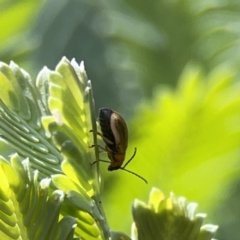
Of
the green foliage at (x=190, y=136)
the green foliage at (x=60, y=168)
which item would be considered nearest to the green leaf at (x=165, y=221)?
the green foliage at (x=60, y=168)

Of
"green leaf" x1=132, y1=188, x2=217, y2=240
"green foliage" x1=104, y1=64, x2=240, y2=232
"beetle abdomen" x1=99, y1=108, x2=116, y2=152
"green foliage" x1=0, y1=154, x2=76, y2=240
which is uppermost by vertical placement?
"green foliage" x1=104, y1=64, x2=240, y2=232

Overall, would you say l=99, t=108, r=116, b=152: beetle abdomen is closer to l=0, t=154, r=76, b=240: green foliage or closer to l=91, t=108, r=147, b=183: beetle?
l=91, t=108, r=147, b=183: beetle

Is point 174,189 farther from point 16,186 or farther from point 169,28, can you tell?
point 169,28

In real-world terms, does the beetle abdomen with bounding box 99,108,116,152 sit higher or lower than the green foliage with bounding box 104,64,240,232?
lower

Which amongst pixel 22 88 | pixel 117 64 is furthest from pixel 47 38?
pixel 22 88

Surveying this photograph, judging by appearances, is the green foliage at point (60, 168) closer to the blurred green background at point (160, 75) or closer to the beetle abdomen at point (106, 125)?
the beetle abdomen at point (106, 125)

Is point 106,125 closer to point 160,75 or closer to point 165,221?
point 165,221

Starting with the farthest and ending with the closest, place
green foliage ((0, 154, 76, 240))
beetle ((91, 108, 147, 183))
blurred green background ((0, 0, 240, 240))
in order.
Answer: blurred green background ((0, 0, 240, 240)) < beetle ((91, 108, 147, 183)) < green foliage ((0, 154, 76, 240))

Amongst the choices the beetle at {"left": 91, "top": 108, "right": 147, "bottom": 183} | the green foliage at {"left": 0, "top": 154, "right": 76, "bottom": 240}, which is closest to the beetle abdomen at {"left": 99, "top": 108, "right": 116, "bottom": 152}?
the beetle at {"left": 91, "top": 108, "right": 147, "bottom": 183}
